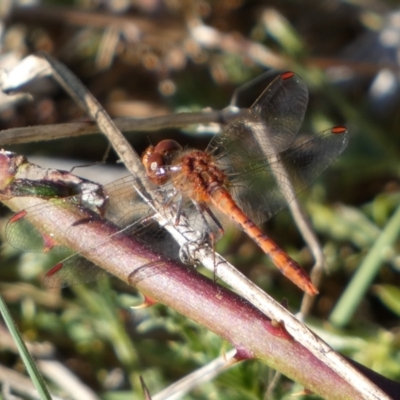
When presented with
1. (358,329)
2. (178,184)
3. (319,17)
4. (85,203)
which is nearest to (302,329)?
(85,203)

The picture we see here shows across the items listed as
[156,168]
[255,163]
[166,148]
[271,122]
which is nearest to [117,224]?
[156,168]

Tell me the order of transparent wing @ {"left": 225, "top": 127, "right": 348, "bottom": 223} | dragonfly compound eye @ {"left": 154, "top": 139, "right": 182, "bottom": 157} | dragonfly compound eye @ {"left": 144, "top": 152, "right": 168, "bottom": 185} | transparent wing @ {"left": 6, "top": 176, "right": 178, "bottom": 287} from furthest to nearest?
transparent wing @ {"left": 225, "top": 127, "right": 348, "bottom": 223}, dragonfly compound eye @ {"left": 154, "top": 139, "right": 182, "bottom": 157}, dragonfly compound eye @ {"left": 144, "top": 152, "right": 168, "bottom": 185}, transparent wing @ {"left": 6, "top": 176, "right": 178, "bottom": 287}

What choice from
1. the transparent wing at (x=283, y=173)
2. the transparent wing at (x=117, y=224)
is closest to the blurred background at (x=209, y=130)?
the transparent wing at (x=283, y=173)

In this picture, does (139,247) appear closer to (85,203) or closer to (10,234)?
(85,203)

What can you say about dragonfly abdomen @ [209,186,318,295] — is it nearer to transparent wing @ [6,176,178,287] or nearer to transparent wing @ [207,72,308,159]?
transparent wing @ [207,72,308,159]

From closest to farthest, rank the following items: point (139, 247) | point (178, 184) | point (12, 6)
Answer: point (139, 247) < point (178, 184) < point (12, 6)

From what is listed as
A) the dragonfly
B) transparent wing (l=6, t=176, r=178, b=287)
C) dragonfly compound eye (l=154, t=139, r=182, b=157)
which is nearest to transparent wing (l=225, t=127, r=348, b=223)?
the dragonfly
